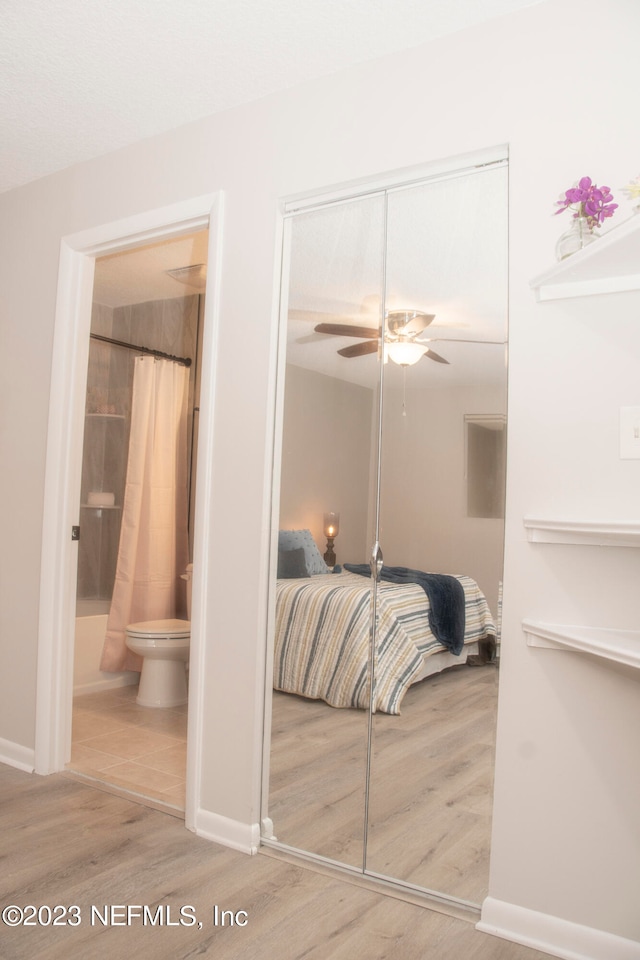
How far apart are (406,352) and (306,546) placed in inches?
28.5

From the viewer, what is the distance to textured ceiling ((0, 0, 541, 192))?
2211 millimetres

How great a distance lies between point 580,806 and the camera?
195 cm

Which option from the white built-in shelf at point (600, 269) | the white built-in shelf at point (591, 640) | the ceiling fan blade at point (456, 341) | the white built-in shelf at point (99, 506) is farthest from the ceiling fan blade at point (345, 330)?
the white built-in shelf at point (99, 506)

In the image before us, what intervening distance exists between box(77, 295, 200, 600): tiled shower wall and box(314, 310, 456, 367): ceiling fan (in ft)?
7.96

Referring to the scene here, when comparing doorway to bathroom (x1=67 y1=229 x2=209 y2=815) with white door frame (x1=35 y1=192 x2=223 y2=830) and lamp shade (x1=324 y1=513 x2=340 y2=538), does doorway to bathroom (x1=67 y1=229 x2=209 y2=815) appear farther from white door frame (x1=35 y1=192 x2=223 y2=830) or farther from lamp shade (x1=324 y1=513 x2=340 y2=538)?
lamp shade (x1=324 y1=513 x2=340 y2=538)

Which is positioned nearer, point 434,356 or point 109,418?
point 434,356

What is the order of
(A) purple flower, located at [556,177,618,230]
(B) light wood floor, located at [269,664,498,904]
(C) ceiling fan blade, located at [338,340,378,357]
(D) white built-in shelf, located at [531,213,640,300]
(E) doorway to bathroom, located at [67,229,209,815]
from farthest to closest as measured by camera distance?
(E) doorway to bathroom, located at [67,229,209,815] → (C) ceiling fan blade, located at [338,340,378,357] → (B) light wood floor, located at [269,664,498,904] → (A) purple flower, located at [556,177,618,230] → (D) white built-in shelf, located at [531,213,640,300]

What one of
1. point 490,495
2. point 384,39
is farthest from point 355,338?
point 384,39

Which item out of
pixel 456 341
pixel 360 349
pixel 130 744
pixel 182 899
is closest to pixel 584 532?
pixel 456 341

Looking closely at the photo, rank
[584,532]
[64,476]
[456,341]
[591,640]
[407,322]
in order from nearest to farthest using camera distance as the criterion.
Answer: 1. [591,640]
2. [584,532]
3. [456,341]
4. [407,322]
5. [64,476]

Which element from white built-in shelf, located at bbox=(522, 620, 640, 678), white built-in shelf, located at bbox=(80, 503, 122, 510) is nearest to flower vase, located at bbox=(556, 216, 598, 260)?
white built-in shelf, located at bbox=(522, 620, 640, 678)

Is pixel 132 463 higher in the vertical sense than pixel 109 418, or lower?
lower

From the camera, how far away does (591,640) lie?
178 cm

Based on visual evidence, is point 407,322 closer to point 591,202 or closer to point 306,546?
point 591,202
